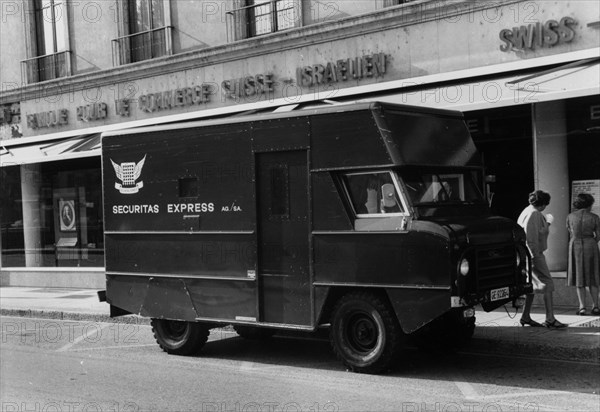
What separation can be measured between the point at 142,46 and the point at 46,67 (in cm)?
365

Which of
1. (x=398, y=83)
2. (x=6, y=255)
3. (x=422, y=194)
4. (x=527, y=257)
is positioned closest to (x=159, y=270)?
(x=422, y=194)

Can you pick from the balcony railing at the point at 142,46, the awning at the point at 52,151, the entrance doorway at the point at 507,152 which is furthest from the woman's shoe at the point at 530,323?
the balcony railing at the point at 142,46

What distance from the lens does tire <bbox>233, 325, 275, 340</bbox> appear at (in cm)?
1048

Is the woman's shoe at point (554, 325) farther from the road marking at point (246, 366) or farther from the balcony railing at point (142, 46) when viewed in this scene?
the balcony railing at point (142, 46)

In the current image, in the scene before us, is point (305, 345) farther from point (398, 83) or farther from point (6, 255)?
point (6, 255)

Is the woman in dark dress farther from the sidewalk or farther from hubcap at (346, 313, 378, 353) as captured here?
hubcap at (346, 313, 378, 353)

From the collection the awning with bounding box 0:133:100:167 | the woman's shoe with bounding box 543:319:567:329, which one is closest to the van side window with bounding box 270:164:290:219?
the woman's shoe with bounding box 543:319:567:329

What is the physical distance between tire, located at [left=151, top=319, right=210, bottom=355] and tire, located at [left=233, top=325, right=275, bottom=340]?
2.85 ft

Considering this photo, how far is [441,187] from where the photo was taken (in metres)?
8.28

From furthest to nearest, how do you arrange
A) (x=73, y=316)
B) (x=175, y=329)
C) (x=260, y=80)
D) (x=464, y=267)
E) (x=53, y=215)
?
(x=53, y=215), (x=260, y=80), (x=73, y=316), (x=175, y=329), (x=464, y=267)

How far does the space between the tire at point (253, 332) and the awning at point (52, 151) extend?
7.45 metres

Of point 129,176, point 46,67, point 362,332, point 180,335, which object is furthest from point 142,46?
point 362,332

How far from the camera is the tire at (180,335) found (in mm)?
9547

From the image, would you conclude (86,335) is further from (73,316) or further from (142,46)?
(142,46)
